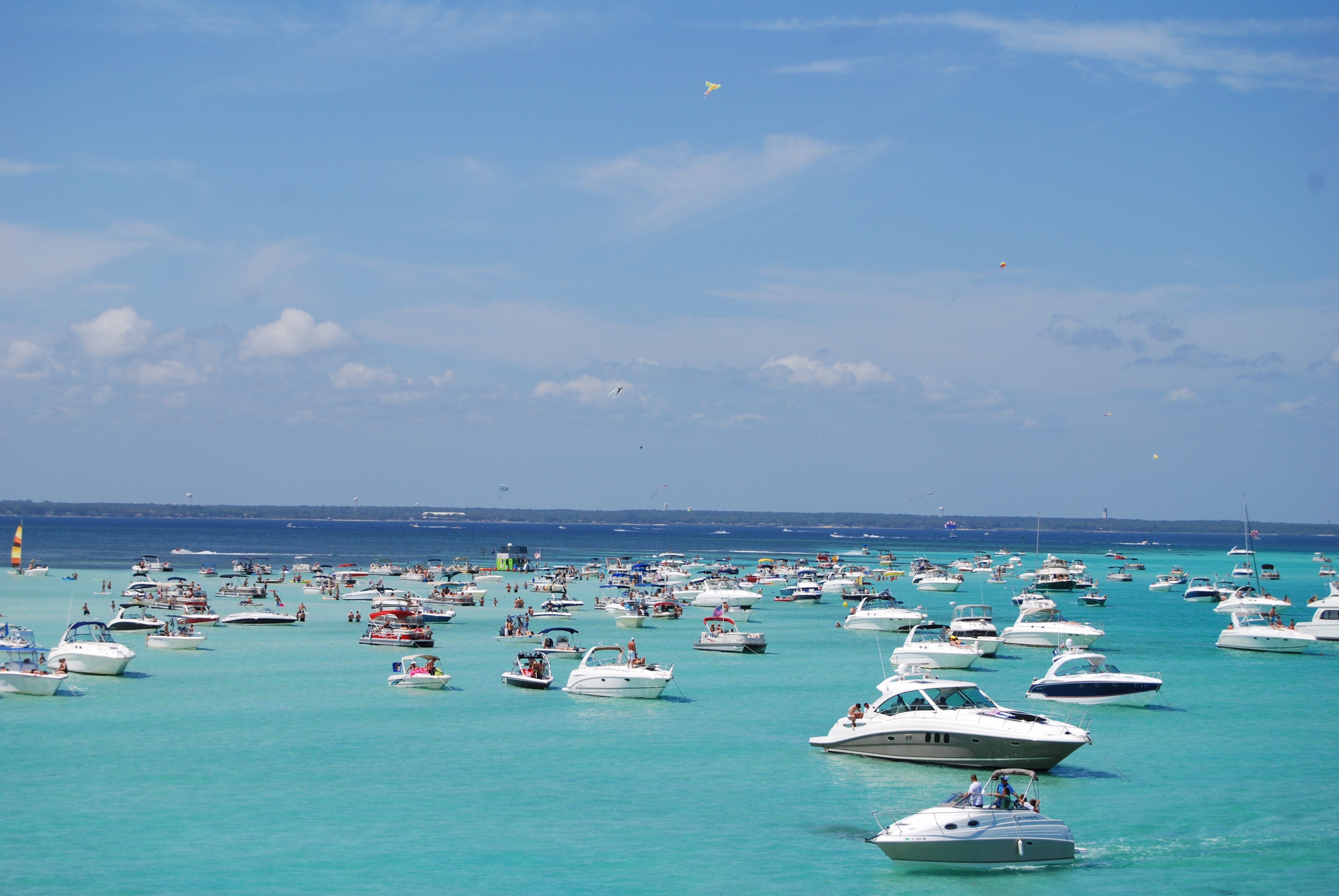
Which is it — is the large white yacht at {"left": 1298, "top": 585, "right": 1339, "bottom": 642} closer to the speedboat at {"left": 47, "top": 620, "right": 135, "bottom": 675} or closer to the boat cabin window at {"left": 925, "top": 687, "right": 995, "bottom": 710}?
the boat cabin window at {"left": 925, "top": 687, "right": 995, "bottom": 710}

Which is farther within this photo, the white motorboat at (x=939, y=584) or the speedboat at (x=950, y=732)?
the white motorboat at (x=939, y=584)

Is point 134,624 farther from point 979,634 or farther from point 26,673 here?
point 979,634

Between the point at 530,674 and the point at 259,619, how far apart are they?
126ft

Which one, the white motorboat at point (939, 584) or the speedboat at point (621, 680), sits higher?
the speedboat at point (621, 680)

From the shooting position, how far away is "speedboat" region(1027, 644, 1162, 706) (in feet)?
Answer: 164

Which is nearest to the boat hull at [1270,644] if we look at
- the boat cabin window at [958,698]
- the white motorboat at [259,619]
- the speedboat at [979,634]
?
the speedboat at [979,634]

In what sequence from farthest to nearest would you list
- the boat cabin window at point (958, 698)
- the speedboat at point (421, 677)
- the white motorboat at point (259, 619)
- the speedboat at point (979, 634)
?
the white motorboat at point (259, 619)
the speedboat at point (979, 634)
the speedboat at point (421, 677)
the boat cabin window at point (958, 698)

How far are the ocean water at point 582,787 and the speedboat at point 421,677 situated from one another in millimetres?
740

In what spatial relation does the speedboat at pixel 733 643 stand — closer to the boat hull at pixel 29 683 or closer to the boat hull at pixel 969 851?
the boat hull at pixel 29 683

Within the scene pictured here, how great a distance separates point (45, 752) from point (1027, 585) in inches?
4726

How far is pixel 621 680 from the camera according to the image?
52.6 m

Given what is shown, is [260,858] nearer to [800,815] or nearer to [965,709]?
[800,815]

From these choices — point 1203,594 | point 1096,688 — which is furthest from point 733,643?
point 1203,594

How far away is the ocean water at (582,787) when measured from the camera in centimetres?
2742
